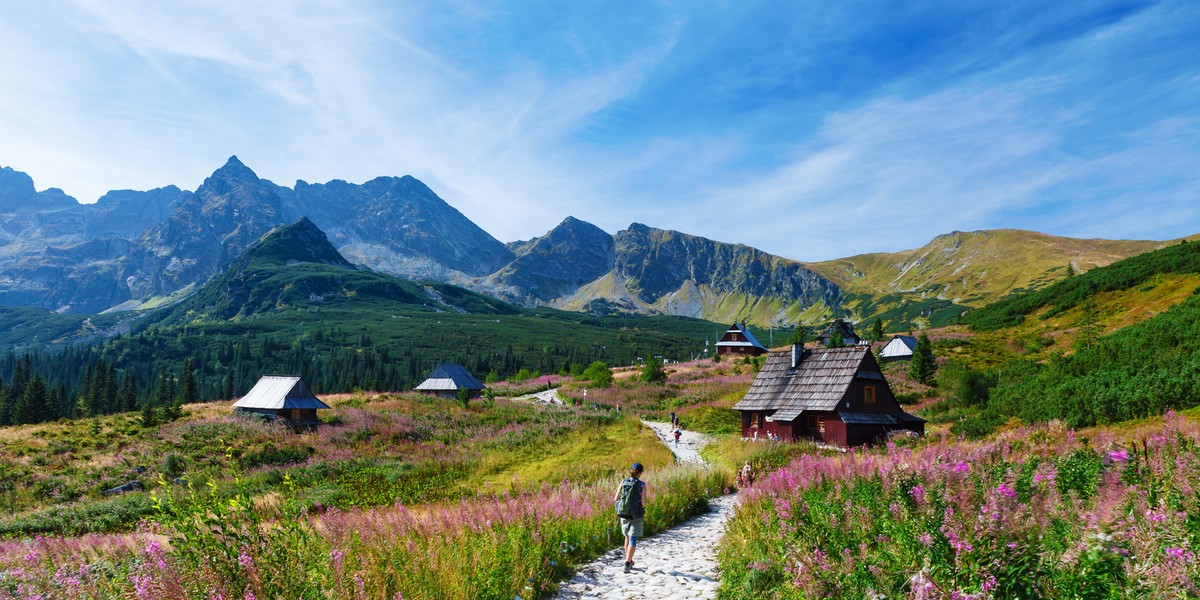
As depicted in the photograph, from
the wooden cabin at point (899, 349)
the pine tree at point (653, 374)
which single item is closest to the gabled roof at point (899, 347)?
the wooden cabin at point (899, 349)

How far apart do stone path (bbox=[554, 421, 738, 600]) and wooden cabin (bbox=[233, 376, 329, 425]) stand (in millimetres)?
37223

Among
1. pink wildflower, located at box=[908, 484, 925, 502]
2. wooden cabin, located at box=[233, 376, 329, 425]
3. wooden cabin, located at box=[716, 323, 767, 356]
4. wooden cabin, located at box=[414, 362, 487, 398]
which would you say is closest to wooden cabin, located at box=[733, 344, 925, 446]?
pink wildflower, located at box=[908, 484, 925, 502]

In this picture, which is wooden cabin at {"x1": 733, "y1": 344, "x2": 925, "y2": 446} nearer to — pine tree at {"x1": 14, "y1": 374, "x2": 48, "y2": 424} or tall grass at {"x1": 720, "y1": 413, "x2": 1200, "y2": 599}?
tall grass at {"x1": 720, "y1": 413, "x2": 1200, "y2": 599}

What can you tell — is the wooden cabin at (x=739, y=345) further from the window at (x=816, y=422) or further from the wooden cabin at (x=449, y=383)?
the window at (x=816, y=422)

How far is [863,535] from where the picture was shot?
6.81 m

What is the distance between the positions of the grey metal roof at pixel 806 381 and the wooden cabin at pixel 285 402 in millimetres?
30802

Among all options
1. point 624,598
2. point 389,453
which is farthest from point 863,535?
point 389,453

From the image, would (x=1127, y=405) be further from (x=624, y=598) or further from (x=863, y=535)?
(x=624, y=598)

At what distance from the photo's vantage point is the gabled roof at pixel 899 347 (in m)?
75.3

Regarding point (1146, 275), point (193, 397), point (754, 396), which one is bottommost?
point (193, 397)

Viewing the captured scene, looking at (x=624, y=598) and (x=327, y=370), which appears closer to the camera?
(x=624, y=598)

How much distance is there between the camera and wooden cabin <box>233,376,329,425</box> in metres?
43.0

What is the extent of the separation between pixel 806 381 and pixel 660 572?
29.5 m

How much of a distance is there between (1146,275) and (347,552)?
287ft
